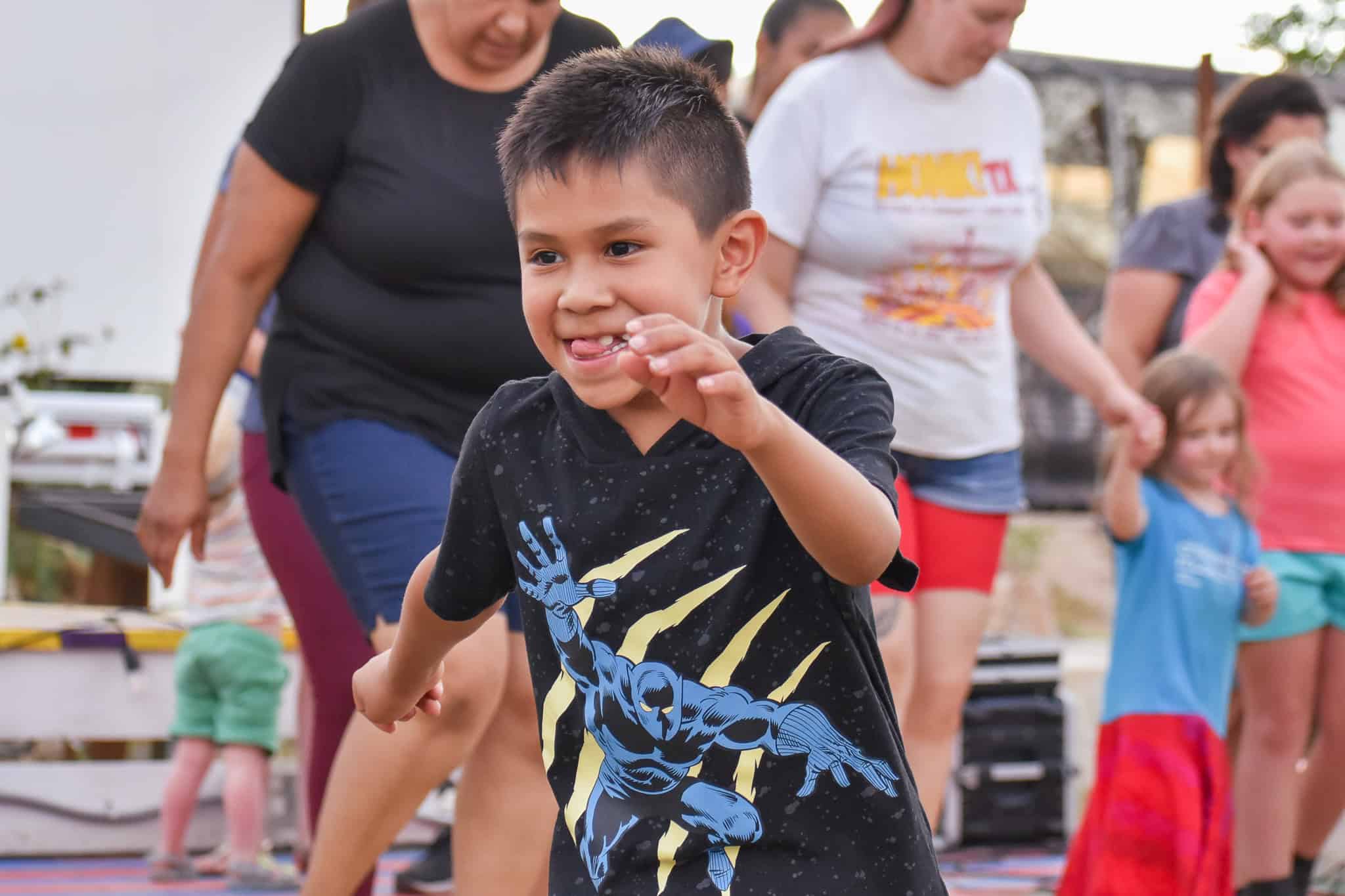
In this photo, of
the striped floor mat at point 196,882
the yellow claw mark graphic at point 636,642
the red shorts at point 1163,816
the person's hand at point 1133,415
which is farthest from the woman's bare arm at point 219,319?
the red shorts at point 1163,816

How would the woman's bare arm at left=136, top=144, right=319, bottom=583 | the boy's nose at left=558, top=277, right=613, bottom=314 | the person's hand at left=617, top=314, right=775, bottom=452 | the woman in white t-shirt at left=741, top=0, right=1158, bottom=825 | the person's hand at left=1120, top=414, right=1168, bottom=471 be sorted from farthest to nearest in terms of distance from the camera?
the person's hand at left=1120, top=414, right=1168, bottom=471 → the woman in white t-shirt at left=741, top=0, right=1158, bottom=825 → the woman's bare arm at left=136, top=144, right=319, bottom=583 → the boy's nose at left=558, top=277, right=613, bottom=314 → the person's hand at left=617, top=314, right=775, bottom=452

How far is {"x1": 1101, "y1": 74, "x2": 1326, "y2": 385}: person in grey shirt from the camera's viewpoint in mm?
3895

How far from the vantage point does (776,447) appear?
4.01ft

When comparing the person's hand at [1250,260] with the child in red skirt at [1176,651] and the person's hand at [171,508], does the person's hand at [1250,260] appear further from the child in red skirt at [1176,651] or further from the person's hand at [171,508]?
the person's hand at [171,508]

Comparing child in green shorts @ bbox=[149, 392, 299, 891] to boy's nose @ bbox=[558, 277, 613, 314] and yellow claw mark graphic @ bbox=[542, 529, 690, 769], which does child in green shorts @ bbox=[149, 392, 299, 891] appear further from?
boy's nose @ bbox=[558, 277, 613, 314]

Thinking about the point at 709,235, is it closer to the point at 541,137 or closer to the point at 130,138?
the point at 541,137

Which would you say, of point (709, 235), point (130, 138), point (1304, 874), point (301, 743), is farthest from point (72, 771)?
point (130, 138)

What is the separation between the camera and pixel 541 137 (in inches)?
56.8

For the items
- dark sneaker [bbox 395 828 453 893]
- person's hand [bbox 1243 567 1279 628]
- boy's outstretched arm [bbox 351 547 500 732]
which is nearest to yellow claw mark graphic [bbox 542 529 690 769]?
boy's outstretched arm [bbox 351 547 500 732]

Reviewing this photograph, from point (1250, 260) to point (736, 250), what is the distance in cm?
241

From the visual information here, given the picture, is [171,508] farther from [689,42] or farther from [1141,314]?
[1141,314]

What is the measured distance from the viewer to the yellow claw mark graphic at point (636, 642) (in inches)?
55.4

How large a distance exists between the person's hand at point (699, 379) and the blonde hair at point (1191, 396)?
96.3 inches

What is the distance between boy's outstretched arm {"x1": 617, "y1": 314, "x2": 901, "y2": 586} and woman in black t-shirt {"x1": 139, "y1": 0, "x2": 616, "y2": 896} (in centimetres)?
95
